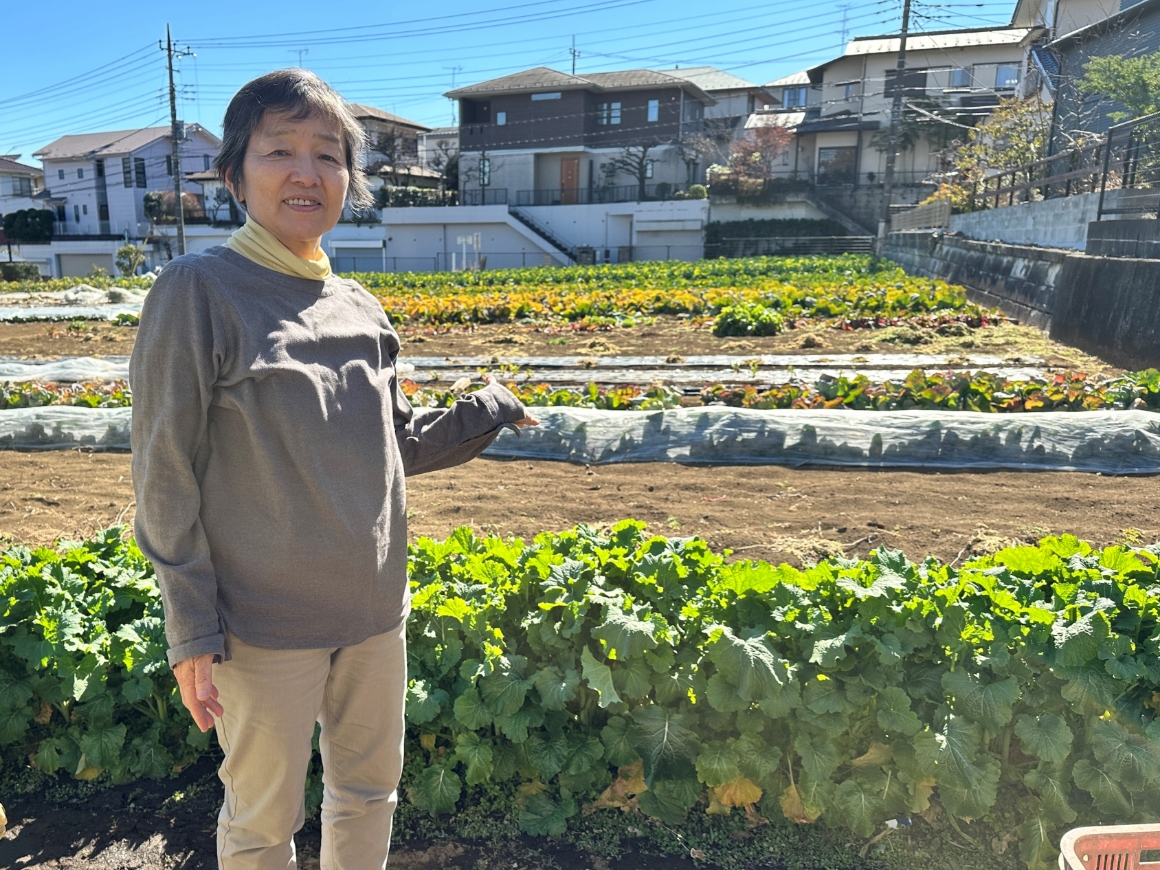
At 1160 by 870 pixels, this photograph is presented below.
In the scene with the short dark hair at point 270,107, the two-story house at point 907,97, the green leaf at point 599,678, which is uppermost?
the two-story house at point 907,97

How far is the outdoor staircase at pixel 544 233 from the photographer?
5044 centimetres

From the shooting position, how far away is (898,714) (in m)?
2.87

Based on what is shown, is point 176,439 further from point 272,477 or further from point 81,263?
point 81,263

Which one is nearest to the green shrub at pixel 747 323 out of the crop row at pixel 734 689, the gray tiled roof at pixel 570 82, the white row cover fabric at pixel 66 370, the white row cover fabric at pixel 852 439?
the white row cover fabric at pixel 66 370

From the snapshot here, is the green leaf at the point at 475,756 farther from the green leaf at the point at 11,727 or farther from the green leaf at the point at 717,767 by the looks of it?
the green leaf at the point at 11,727

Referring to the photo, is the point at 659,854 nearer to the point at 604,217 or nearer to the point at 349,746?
the point at 349,746

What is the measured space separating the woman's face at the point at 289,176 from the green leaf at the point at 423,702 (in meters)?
1.62

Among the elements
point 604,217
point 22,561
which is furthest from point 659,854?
point 604,217

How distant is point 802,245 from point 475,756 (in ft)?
157

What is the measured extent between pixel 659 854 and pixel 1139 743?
5.04 feet

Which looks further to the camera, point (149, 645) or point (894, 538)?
point (894, 538)

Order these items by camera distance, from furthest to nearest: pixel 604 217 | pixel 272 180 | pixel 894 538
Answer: pixel 604 217
pixel 894 538
pixel 272 180

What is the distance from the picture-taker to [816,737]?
2975 mm

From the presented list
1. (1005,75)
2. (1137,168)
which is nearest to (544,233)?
(1005,75)
